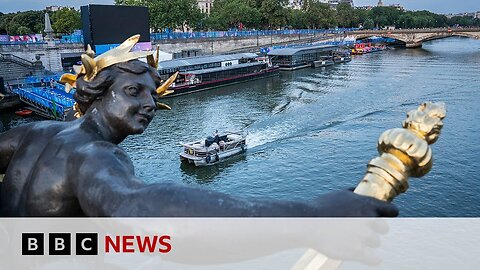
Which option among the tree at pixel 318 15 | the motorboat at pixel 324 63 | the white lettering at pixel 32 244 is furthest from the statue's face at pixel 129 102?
the tree at pixel 318 15

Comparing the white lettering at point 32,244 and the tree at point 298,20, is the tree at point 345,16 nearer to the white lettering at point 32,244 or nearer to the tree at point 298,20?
the tree at point 298,20

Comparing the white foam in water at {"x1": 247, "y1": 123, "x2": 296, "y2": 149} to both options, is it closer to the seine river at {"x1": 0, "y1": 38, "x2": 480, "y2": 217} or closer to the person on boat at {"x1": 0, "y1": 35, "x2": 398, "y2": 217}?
the seine river at {"x1": 0, "y1": 38, "x2": 480, "y2": 217}

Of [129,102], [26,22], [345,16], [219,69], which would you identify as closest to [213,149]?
[129,102]

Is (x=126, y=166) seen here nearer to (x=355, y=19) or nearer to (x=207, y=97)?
(x=207, y=97)

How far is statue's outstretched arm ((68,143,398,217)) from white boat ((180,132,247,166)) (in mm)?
20248

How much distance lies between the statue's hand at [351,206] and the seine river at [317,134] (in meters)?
7.97

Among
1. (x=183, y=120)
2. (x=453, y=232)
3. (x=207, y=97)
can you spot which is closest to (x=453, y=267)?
(x=453, y=232)

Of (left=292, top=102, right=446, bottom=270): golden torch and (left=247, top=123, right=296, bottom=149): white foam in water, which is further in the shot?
(left=247, top=123, right=296, bottom=149): white foam in water

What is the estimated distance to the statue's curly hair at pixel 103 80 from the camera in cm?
247

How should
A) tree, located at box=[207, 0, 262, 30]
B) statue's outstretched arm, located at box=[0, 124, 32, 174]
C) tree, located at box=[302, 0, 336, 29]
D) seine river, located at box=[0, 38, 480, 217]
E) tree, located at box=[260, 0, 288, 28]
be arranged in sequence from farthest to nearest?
tree, located at box=[302, 0, 336, 29] < tree, located at box=[260, 0, 288, 28] < tree, located at box=[207, 0, 262, 30] < seine river, located at box=[0, 38, 480, 217] < statue's outstretched arm, located at box=[0, 124, 32, 174]

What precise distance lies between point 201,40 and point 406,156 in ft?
192

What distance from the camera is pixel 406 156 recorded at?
71.6 inches

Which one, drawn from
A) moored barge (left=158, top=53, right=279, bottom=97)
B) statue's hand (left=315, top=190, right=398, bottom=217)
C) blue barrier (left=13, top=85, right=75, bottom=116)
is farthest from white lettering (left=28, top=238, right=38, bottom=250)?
moored barge (left=158, top=53, right=279, bottom=97)

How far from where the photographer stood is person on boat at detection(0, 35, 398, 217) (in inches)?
64.5
